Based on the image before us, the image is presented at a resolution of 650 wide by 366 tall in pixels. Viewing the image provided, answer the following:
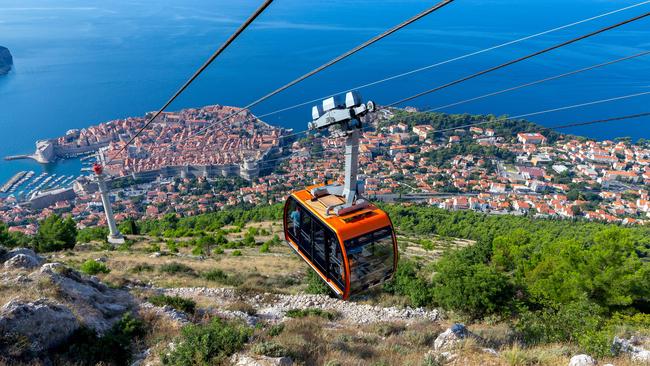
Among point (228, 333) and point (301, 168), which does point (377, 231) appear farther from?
point (301, 168)

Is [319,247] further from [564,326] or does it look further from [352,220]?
[564,326]

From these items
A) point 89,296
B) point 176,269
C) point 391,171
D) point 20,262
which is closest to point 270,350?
point 89,296

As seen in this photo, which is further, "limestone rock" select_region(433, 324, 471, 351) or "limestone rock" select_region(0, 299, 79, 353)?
"limestone rock" select_region(433, 324, 471, 351)

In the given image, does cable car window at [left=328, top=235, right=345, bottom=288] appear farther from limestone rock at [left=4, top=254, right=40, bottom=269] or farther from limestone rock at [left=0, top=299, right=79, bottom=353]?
limestone rock at [left=4, top=254, right=40, bottom=269]

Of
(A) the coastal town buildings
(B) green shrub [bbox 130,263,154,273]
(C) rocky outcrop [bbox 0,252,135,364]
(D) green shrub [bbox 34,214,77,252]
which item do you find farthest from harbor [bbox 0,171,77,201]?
(C) rocky outcrop [bbox 0,252,135,364]

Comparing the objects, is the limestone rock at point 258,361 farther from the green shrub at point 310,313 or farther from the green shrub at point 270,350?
the green shrub at point 310,313

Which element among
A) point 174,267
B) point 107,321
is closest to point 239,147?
point 174,267

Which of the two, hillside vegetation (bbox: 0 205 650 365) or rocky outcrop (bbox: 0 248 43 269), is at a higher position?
rocky outcrop (bbox: 0 248 43 269)
